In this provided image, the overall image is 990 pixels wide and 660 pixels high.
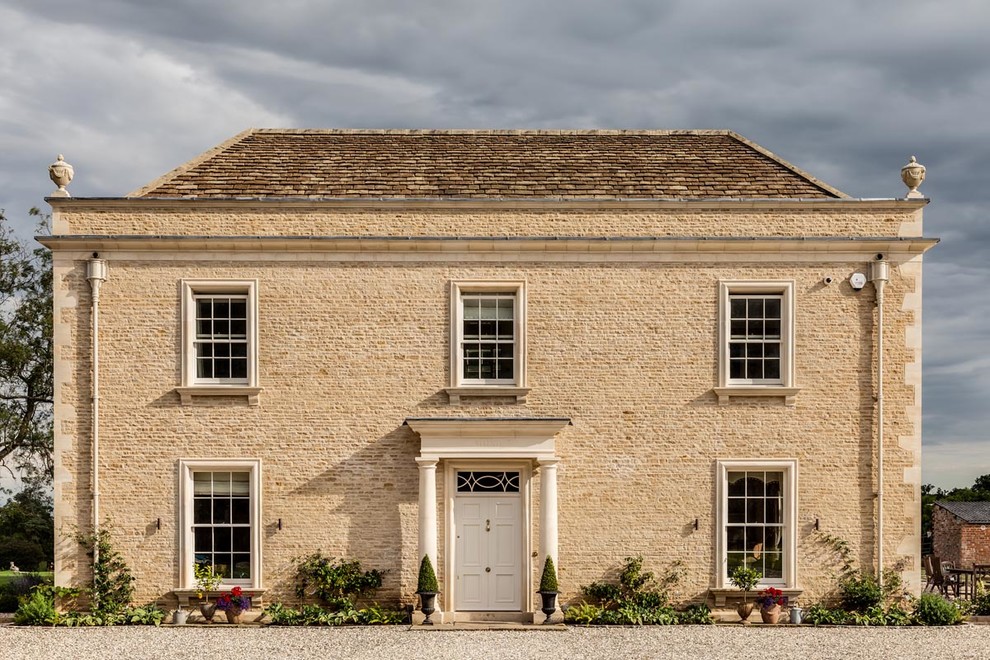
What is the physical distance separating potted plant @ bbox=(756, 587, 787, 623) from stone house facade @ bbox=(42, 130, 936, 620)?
1.31 ft

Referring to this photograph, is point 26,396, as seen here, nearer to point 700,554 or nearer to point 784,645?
point 700,554

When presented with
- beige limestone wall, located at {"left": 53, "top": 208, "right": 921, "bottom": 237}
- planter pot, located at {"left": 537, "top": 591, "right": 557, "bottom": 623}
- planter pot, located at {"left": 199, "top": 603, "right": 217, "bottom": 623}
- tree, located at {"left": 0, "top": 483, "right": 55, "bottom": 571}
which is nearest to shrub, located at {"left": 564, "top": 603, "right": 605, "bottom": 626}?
planter pot, located at {"left": 537, "top": 591, "right": 557, "bottom": 623}

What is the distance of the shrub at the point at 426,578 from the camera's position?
51.0ft

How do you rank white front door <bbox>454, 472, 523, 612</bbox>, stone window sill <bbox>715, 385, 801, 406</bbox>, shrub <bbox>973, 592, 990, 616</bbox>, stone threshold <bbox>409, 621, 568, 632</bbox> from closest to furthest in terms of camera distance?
stone threshold <bbox>409, 621, 568, 632</bbox>
white front door <bbox>454, 472, 523, 612</bbox>
stone window sill <bbox>715, 385, 801, 406</bbox>
shrub <bbox>973, 592, 990, 616</bbox>

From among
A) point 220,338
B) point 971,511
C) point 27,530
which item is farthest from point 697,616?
point 27,530

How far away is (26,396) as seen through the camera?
996 inches

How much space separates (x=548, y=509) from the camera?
52.5 ft

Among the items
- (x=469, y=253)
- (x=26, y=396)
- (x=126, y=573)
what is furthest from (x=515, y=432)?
(x=26, y=396)

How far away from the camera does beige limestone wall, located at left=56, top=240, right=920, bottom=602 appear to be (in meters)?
16.4

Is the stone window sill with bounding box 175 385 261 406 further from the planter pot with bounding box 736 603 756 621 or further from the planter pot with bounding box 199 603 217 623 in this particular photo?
the planter pot with bounding box 736 603 756 621

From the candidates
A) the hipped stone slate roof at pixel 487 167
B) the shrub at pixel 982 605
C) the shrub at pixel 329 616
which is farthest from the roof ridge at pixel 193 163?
the shrub at pixel 982 605

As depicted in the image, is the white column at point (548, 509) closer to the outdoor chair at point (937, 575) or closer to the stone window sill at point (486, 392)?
the stone window sill at point (486, 392)

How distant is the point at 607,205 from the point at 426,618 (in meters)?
8.12

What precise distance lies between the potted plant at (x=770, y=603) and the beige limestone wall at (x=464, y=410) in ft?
2.39
